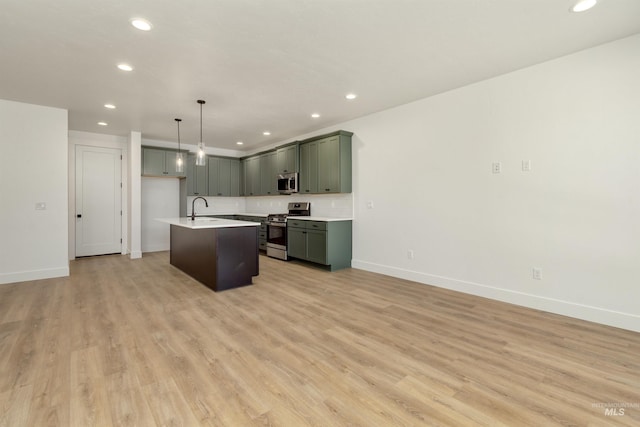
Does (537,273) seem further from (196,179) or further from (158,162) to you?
(158,162)

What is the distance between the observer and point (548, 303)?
3.19m

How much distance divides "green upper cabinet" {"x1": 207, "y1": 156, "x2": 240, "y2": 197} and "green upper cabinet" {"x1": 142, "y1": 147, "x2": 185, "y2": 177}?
2.99ft

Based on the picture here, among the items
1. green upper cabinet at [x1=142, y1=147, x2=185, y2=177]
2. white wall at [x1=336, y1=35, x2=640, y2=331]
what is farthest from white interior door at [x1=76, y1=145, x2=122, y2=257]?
white wall at [x1=336, y1=35, x2=640, y2=331]

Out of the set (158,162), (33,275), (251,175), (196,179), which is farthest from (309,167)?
(33,275)

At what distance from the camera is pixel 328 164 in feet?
17.9

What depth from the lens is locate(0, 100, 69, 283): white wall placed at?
4.40 metres

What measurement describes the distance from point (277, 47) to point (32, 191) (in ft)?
15.1

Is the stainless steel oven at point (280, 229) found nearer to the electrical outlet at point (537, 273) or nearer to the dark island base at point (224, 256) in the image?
the dark island base at point (224, 256)

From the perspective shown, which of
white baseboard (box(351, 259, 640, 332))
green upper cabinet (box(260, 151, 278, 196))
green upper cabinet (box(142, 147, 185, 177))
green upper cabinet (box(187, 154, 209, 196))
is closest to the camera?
white baseboard (box(351, 259, 640, 332))

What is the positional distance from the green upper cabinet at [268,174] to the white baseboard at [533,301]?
3524 mm

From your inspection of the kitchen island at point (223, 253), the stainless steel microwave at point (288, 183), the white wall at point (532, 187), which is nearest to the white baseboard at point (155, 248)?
the kitchen island at point (223, 253)

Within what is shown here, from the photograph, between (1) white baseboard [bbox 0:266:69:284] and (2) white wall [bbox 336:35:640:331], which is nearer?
(2) white wall [bbox 336:35:640:331]

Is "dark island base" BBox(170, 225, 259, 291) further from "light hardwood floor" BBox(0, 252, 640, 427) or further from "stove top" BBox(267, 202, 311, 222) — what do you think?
"stove top" BBox(267, 202, 311, 222)

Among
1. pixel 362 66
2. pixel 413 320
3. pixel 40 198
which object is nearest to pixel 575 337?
pixel 413 320
